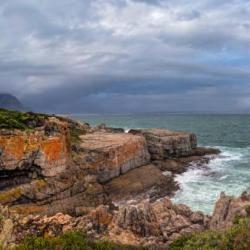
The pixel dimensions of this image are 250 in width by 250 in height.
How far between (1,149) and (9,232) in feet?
41.7

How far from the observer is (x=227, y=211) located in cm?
2892

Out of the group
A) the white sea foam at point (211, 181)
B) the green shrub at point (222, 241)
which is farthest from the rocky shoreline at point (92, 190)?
the green shrub at point (222, 241)

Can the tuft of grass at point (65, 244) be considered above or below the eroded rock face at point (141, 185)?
above

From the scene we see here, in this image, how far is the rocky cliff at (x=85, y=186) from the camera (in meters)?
26.6

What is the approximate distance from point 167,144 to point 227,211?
32854 millimetres

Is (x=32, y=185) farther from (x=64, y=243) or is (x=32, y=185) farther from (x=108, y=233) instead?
(x=64, y=243)

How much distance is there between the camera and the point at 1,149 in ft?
117

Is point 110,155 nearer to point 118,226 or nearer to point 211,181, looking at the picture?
point 211,181

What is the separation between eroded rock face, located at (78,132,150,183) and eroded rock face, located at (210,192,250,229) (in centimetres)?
1726

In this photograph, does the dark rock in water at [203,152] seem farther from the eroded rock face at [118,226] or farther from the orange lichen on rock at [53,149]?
the eroded rock face at [118,226]

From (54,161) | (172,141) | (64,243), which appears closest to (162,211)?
(54,161)

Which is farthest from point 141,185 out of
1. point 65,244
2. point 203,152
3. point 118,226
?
point 65,244

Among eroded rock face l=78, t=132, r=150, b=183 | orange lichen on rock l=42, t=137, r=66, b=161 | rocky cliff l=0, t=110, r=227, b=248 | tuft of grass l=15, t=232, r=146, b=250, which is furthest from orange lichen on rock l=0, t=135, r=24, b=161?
tuft of grass l=15, t=232, r=146, b=250

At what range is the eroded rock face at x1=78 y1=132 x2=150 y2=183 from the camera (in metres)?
44.6
